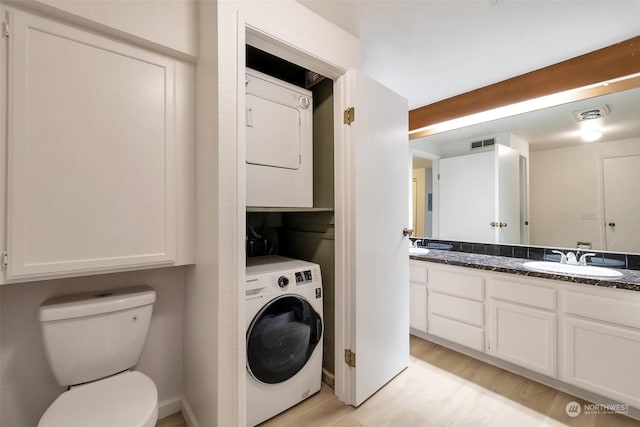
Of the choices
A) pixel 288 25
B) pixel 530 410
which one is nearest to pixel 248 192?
pixel 288 25

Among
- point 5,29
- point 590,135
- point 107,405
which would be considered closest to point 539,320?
point 590,135

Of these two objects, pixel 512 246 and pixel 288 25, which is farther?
pixel 512 246

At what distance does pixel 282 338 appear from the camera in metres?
1.55

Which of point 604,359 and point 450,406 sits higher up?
point 604,359

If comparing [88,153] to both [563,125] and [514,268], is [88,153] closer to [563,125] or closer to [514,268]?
[514,268]

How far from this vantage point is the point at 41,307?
1.17 m

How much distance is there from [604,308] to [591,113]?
1.51 m

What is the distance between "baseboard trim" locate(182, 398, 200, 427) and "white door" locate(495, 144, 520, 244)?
9.04 ft

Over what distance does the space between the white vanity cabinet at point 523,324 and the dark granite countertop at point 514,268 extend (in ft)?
0.30

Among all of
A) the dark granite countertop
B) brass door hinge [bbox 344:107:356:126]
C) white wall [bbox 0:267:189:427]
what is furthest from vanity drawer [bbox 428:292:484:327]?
white wall [bbox 0:267:189:427]

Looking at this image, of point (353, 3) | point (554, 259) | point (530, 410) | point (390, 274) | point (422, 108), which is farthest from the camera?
point (422, 108)

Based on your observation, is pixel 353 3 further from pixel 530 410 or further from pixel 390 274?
pixel 530 410

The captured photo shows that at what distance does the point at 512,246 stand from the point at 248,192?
238 cm

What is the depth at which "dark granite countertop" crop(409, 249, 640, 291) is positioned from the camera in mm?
1561
